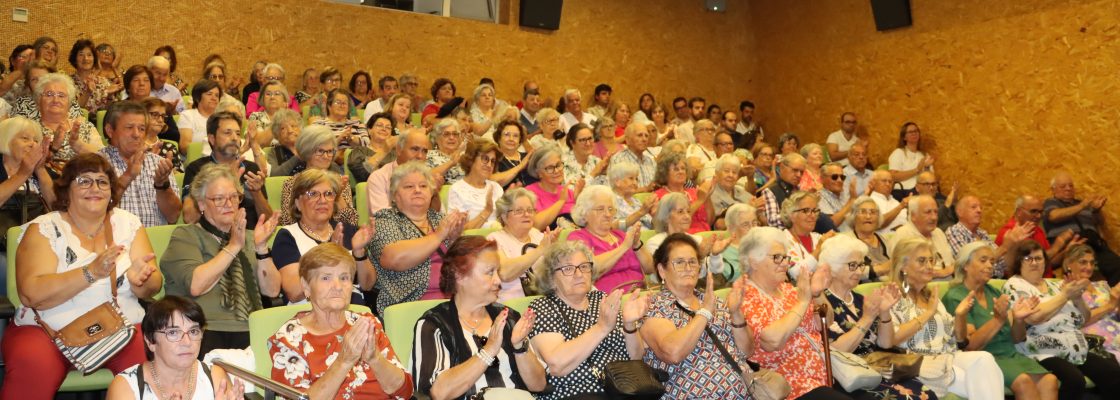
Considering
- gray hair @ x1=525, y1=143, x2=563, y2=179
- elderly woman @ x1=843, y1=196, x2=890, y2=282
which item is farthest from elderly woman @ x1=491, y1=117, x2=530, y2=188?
elderly woman @ x1=843, y1=196, x2=890, y2=282

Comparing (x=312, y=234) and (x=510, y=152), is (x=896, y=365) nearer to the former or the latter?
(x=312, y=234)

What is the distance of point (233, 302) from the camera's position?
136 inches

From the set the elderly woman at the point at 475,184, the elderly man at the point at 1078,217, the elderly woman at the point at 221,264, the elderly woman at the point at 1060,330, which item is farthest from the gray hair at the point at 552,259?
the elderly man at the point at 1078,217

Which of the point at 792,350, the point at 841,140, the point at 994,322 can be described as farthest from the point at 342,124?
the point at 841,140

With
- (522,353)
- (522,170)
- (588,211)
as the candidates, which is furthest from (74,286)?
(522,170)

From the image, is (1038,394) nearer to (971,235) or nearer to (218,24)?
(971,235)

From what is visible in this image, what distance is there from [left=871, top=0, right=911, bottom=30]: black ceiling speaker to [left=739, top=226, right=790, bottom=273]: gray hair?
228 inches

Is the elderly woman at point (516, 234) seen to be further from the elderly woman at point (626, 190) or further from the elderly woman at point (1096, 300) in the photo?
the elderly woman at point (1096, 300)

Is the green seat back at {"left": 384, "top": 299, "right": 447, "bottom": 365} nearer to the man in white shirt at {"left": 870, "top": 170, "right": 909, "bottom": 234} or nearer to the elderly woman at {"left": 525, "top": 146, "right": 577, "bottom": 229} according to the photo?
the elderly woman at {"left": 525, "top": 146, "right": 577, "bottom": 229}

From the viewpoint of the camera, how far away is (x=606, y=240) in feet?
14.6

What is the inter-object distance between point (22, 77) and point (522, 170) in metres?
3.05

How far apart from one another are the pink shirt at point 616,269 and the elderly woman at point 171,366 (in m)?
1.97

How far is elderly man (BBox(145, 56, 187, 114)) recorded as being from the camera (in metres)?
6.78

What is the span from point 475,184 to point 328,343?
93.6 inches
